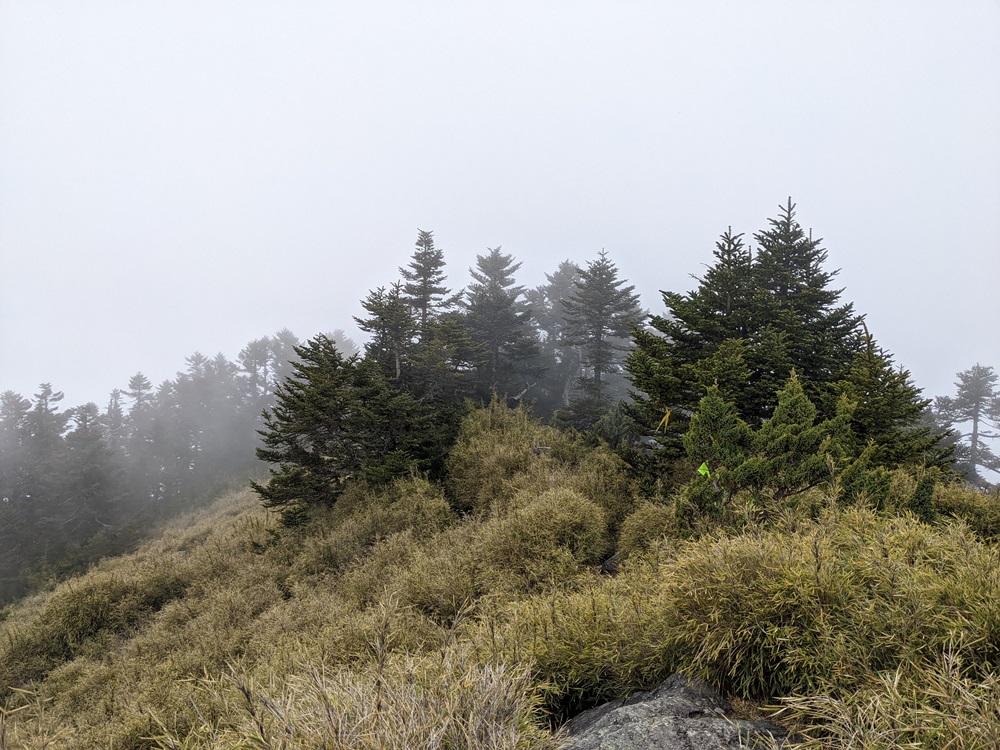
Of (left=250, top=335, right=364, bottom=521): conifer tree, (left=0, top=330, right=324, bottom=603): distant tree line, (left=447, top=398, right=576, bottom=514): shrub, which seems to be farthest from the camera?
(left=0, top=330, right=324, bottom=603): distant tree line

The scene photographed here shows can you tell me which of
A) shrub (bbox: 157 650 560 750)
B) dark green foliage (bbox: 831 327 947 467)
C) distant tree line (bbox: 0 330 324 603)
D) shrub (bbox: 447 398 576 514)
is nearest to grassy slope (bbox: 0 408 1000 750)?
shrub (bbox: 157 650 560 750)

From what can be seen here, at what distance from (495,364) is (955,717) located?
2404 cm

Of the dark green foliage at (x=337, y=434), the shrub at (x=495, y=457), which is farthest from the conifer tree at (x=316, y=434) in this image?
the shrub at (x=495, y=457)

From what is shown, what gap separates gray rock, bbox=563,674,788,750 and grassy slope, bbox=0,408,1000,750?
0.63 ft

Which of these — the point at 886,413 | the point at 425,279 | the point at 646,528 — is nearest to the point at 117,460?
the point at 425,279

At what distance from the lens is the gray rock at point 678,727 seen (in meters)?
2.52

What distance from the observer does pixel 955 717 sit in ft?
6.47

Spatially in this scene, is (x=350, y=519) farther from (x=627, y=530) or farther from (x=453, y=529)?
(x=627, y=530)

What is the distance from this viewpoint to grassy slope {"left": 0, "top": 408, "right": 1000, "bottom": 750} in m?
2.32

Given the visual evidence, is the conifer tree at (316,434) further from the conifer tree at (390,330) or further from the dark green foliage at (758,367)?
the dark green foliage at (758,367)

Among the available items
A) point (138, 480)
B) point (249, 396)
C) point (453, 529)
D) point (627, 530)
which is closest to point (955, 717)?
point (627, 530)

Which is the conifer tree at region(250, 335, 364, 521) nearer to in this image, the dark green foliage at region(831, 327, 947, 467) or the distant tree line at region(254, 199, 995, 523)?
the distant tree line at region(254, 199, 995, 523)

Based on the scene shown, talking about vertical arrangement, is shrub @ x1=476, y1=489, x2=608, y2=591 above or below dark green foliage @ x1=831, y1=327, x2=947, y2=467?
below

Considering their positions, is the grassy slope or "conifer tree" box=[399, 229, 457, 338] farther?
"conifer tree" box=[399, 229, 457, 338]
